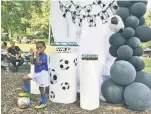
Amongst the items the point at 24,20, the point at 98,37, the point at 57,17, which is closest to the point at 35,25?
the point at 24,20

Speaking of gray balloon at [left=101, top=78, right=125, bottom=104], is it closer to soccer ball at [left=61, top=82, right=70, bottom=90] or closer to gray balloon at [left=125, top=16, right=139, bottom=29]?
soccer ball at [left=61, top=82, right=70, bottom=90]

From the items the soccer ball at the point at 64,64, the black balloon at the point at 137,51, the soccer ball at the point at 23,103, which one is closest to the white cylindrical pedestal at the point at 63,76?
the soccer ball at the point at 64,64

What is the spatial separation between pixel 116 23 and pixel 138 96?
113cm

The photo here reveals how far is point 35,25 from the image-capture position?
8.45m

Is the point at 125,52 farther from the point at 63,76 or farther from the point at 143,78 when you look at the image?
the point at 63,76

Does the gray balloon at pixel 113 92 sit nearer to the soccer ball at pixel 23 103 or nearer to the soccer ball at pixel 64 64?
Result: the soccer ball at pixel 64 64

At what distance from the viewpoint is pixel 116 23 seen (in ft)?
13.9

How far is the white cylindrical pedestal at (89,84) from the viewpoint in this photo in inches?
161

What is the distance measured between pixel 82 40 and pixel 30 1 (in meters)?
3.92

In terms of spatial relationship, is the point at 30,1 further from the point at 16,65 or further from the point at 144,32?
the point at 144,32

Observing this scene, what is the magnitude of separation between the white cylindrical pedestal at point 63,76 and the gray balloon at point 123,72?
0.65 meters

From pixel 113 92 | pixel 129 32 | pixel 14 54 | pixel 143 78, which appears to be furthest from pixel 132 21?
pixel 14 54

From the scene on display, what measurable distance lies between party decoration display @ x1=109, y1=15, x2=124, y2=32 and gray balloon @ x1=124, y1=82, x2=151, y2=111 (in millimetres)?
881

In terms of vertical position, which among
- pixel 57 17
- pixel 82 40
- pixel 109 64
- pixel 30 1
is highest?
pixel 30 1
